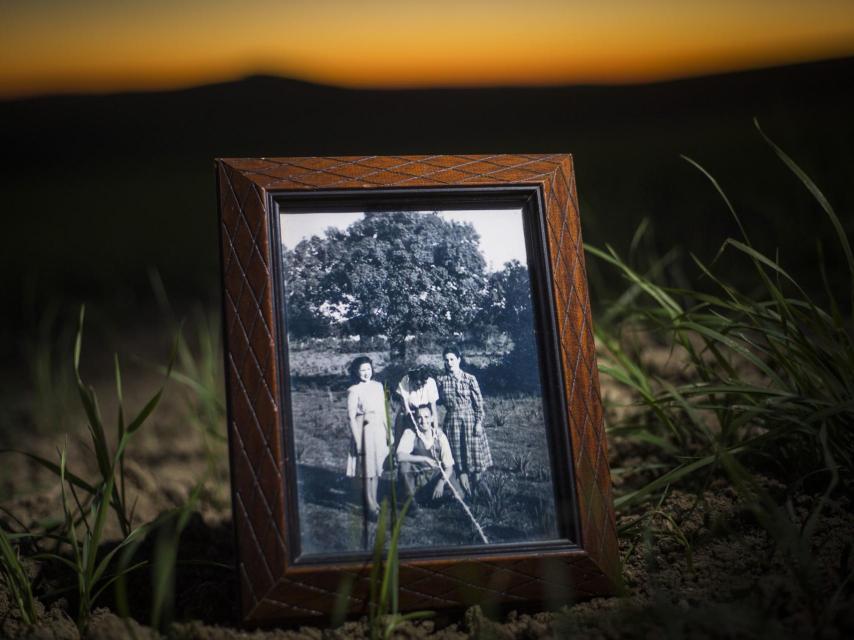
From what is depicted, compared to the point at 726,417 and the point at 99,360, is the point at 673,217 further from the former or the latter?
the point at 99,360

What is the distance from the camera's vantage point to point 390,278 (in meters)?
1.02

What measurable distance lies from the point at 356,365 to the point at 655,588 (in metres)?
0.44

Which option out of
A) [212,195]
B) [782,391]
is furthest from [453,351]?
[212,195]

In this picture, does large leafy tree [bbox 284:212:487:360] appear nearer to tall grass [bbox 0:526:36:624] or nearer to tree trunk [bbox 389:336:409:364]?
tree trunk [bbox 389:336:409:364]

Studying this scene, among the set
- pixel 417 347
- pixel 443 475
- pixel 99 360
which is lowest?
pixel 443 475

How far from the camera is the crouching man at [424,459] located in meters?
0.96

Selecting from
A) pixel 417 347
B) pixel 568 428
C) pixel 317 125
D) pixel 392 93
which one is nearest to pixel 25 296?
pixel 317 125

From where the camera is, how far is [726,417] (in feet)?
3.82

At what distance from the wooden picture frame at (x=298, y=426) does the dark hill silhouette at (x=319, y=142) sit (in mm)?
1487

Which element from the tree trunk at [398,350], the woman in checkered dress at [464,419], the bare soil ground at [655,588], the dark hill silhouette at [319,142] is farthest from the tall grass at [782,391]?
the dark hill silhouette at [319,142]

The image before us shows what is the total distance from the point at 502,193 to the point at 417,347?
0.80 ft

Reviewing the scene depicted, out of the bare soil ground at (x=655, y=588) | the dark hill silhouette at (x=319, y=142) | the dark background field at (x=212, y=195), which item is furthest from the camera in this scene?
the dark hill silhouette at (x=319, y=142)

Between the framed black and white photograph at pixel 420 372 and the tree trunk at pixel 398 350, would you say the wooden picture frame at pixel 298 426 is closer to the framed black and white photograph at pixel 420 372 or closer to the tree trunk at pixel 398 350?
the framed black and white photograph at pixel 420 372

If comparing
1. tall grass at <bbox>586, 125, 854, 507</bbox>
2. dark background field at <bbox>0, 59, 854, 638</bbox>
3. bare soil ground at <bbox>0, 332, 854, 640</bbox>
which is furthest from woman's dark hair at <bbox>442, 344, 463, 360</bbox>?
dark background field at <bbox>0, 59, 854, 638</bbox>
